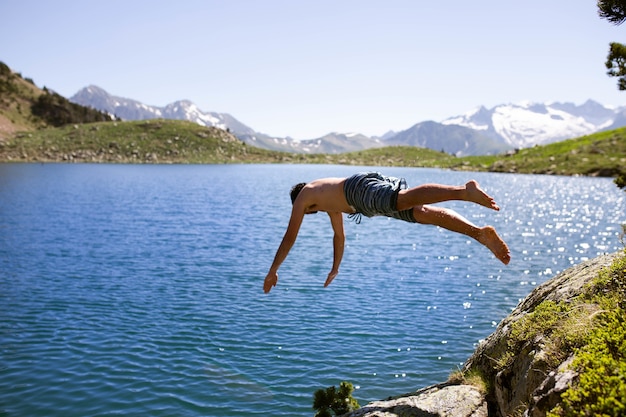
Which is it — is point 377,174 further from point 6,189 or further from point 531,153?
point 531,153

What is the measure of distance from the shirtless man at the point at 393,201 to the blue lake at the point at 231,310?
244 inches

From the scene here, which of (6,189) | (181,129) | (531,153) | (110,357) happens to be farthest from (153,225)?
(181,129)

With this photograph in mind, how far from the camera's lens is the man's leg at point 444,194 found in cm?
707

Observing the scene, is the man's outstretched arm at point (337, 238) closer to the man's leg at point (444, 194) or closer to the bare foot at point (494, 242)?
the man's leg at point (444, 194)

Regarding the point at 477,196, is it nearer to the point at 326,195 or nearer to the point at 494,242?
the point at 494,242

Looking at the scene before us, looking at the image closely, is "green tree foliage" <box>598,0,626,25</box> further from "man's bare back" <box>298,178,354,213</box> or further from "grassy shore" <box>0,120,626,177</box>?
"grassy shore" <box>0,120,626,177</box>

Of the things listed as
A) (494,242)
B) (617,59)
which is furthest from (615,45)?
(494,242)

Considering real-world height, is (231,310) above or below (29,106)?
below

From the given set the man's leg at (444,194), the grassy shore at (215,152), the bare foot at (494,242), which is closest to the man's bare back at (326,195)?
the man's leg at (444,194)

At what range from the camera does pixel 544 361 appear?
20.2 ft

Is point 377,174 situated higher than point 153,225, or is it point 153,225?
point 377,174

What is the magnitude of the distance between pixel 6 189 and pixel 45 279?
155 feet

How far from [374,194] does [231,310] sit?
12.9 m

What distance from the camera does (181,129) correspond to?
184m
